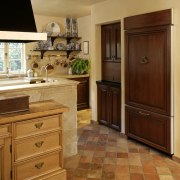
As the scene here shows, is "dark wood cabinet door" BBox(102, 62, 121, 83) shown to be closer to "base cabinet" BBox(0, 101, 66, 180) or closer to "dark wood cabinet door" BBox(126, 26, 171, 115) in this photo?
"dark wood cabinet door" BBox(126, 26, 171, 115)

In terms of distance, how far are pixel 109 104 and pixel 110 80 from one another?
0.53 metres

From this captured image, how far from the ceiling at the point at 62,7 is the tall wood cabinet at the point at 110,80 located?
2.10 feet

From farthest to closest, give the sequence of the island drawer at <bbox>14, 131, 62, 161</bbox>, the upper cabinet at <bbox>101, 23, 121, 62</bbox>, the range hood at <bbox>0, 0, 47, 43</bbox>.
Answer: the upper cabinet at <bbox>101, 23, 121, 62</bbox>
the range hood at <bbox>0, 0, 47, 43</bbox>
the island drawer at <bbox>14, 131, 62, 161</bbox>

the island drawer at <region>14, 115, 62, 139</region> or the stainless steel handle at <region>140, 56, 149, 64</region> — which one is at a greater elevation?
the stainless steel handle at <region>140, 56, 149, 64</region>

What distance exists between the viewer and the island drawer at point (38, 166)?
8.08 feet

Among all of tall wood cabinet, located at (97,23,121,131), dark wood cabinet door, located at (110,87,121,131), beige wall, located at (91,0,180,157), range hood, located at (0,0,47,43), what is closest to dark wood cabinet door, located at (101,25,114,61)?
tall wood cabinet, located at (97,23,121,131)

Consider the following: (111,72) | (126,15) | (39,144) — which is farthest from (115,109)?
(39,144)

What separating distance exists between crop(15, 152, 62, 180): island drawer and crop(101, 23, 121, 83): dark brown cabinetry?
2390 millimetres

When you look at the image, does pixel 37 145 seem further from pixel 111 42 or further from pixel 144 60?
pixel 111 42

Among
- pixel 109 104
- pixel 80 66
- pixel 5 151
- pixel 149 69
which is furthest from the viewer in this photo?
pixel 80 66

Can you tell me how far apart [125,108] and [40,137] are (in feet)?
6.33

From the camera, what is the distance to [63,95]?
3.32 metres

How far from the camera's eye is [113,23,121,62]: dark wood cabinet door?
4.52m

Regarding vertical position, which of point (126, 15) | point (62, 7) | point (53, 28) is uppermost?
point (62, 7)
